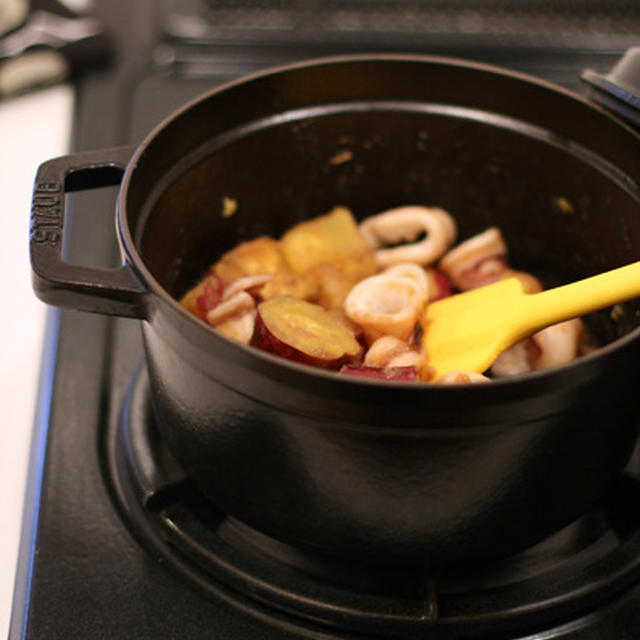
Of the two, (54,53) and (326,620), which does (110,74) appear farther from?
(326,620)

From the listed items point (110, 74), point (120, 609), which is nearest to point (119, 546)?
point (120, 609)

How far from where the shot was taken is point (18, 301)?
1.04m

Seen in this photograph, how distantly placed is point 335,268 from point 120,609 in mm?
433

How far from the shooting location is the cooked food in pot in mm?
815

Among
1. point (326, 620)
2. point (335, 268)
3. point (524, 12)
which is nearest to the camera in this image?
point (326, 620)

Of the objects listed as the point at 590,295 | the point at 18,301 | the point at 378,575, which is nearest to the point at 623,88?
the point at 590,295

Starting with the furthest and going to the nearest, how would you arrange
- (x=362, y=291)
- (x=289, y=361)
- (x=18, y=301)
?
1. (x=18, y=301)
2. (x=362, y=291)
3. (x=289, y=361)

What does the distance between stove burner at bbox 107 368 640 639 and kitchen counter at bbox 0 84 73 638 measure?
110mm

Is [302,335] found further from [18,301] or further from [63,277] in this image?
[18,301]

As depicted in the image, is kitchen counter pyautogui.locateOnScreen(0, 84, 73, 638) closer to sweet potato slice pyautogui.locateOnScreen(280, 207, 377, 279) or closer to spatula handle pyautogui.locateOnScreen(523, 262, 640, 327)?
sweet potato slice pyautogui.locateOnScreen(280, 207, 377, 279)

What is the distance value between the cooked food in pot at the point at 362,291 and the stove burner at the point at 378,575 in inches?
6.5

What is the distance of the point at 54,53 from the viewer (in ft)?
4.23

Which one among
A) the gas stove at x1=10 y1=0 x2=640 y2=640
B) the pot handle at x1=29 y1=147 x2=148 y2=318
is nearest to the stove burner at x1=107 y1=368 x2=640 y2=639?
the gas stove at x1=10 y1=0 x2=640 y2=640

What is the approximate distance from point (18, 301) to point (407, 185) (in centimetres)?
48
